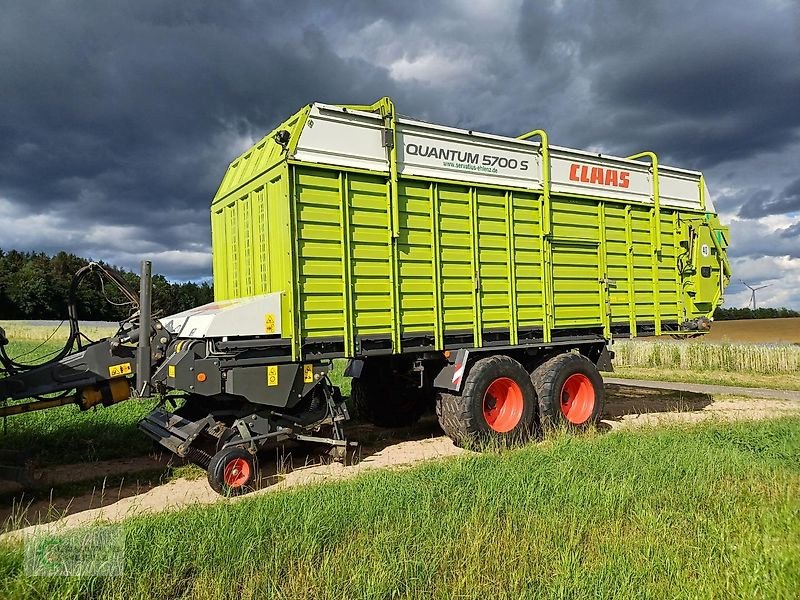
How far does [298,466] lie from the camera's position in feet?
23.7

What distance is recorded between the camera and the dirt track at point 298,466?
5.63 metres

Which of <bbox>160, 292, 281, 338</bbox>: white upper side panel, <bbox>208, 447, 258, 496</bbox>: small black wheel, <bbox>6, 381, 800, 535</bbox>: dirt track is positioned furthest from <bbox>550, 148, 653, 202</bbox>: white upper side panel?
<bbox>208, 447, 258, 496</bbox>: small black wheel

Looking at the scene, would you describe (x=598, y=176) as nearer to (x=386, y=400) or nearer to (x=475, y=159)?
(x=475, y=159)

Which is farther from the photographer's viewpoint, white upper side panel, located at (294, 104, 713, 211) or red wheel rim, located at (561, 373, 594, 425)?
red wheel rim, located at (561, 373, 594, 425)

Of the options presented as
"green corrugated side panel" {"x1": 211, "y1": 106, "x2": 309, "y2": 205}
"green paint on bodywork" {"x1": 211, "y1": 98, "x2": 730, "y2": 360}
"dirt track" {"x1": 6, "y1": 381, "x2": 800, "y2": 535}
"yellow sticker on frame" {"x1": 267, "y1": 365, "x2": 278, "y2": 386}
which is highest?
"green corrugated side panel" {"x1": 211, "y1": 106, "x2": 309, "y2": 205}

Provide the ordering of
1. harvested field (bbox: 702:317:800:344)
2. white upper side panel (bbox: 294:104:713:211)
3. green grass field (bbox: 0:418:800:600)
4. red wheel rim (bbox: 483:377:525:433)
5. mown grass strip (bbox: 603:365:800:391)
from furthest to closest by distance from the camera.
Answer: harvested field (bbox: 702:317:800:344), mown grass strip (bbox: 603:365:800:391), red wheel rim (bbox: 483:377:525:433), white upper side panel (bbox: 294:104:713:211), green grass field (bbox: 0:418:800:600)

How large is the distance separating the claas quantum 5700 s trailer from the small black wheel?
0.02 meters

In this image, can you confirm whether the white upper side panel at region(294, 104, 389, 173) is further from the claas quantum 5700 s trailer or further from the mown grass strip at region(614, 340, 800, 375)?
the mown grass strip at region(614, 340, 800, 375)

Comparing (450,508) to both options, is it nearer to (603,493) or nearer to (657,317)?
(603,493)

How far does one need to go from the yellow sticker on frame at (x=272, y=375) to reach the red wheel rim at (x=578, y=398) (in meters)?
4.35

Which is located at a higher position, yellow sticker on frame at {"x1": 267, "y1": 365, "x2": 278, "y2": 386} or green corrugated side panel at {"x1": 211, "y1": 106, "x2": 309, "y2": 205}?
green corrugated side panel at {"x1": 211, "y1": 106, "x2": 309, "y2": 205}

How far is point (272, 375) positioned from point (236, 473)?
1.07 m

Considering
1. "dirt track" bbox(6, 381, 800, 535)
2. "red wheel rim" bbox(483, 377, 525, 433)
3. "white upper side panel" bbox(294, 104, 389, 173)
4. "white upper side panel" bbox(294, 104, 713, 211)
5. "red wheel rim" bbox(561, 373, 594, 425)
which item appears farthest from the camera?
"red wheel rim" bbox(561, 373, 594, 425)

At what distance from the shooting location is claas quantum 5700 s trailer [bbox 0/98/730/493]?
21.7 feet
